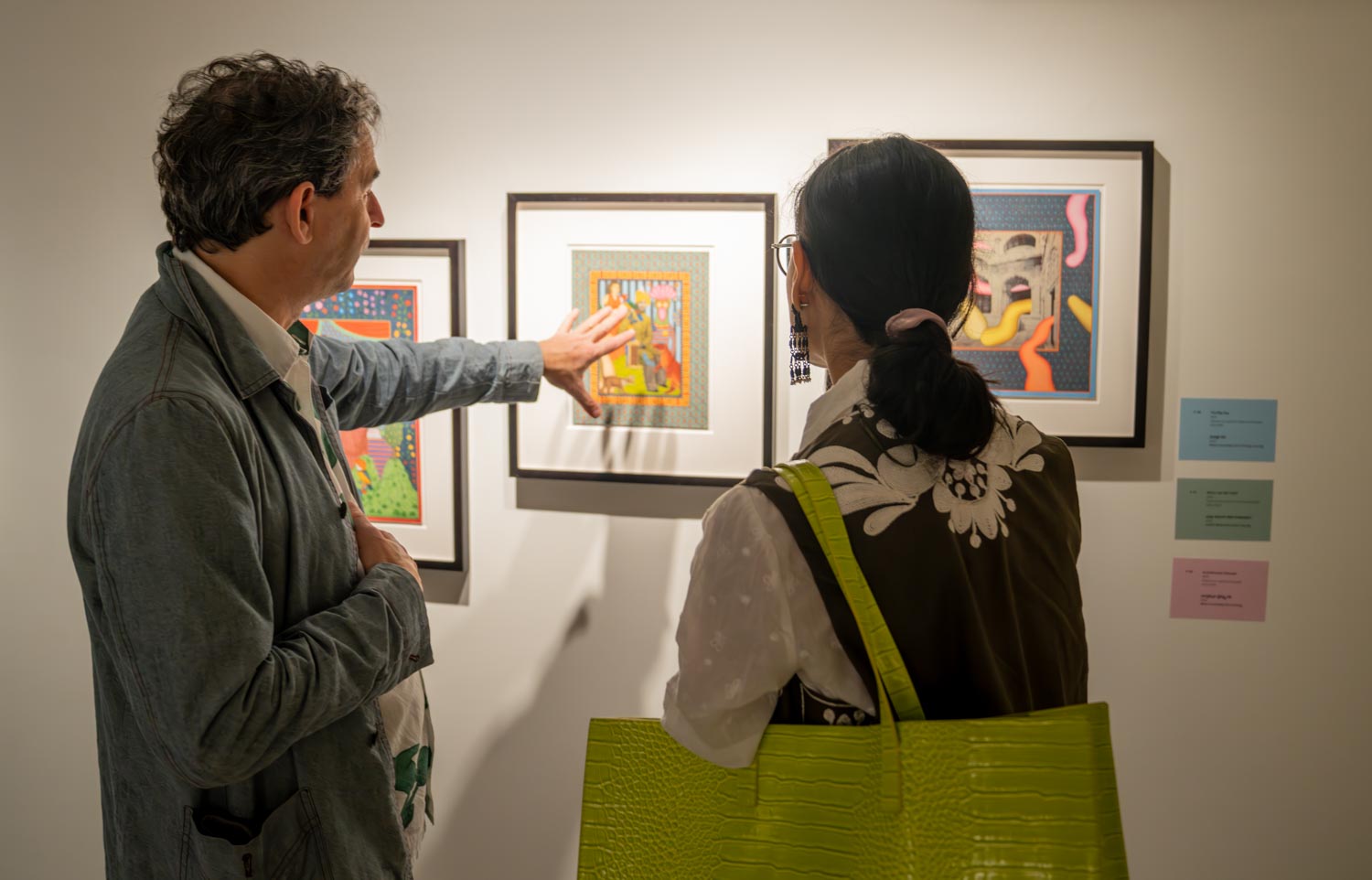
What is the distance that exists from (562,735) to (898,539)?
116cm

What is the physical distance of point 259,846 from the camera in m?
1.00

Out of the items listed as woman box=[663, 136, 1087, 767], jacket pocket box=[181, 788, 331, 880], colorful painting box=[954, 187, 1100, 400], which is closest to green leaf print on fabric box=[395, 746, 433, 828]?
jacket pocket box=[181, 788, 331, 880]

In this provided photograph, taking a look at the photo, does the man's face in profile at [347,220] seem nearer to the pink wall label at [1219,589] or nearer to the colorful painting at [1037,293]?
the colorful painting at [1037,293]

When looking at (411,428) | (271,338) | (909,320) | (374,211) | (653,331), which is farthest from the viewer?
(411,428)

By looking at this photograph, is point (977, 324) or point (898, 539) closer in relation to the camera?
point (898, 539)

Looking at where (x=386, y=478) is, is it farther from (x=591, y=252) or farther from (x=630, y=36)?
(x=630, y=36)

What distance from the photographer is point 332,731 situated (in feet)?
3.46

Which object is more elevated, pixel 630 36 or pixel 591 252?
pixel 630 36

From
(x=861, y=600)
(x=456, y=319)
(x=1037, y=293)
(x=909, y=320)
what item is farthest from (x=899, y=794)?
(x=456, y=319)

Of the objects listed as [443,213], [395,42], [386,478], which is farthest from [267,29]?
[386,478]

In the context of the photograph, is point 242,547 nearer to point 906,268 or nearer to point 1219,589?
point 906,268

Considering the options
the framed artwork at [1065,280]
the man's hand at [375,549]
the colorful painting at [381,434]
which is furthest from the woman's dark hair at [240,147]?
the framed artwork at [1065,280]

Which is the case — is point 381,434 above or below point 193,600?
above

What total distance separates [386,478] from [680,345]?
64cm
